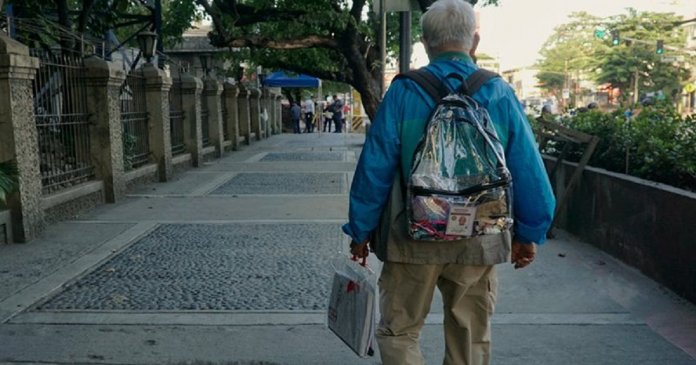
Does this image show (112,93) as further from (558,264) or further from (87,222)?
(558,264)

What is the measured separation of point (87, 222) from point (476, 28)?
648 centimetres

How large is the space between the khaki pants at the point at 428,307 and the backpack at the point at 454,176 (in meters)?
0.24

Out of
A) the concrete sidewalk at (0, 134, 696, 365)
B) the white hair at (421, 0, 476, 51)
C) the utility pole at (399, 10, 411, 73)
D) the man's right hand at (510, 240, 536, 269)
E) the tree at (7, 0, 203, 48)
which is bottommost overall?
the concrete sidewalk at (0, 134, 696, 365)

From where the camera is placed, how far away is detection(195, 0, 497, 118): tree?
15578mm

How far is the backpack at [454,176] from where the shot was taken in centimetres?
251

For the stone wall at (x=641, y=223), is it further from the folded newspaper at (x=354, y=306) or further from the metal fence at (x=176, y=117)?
the metal fence at (x=176, y=117)

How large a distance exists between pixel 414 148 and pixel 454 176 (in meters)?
0.20

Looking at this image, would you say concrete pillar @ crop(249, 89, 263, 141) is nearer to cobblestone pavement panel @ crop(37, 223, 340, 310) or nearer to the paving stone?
the paving stone

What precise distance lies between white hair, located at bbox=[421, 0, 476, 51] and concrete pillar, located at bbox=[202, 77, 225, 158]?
14234 millimetres

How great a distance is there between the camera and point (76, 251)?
646cm

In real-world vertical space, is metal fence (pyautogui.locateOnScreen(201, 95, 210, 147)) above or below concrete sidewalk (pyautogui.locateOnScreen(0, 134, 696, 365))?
above

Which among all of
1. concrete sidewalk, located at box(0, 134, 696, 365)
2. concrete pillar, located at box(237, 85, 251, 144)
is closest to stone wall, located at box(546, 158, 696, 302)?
concrete sidewalk, located at box(0, 134, 696, 365)

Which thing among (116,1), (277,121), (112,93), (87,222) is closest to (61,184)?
(87,222)

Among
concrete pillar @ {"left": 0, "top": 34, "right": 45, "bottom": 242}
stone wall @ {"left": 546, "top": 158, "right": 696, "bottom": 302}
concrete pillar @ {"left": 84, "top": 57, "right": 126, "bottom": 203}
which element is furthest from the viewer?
concrete pillar @ {"left": 84, "top": 57, "right": 126, "bottom": 203}
